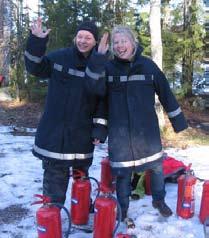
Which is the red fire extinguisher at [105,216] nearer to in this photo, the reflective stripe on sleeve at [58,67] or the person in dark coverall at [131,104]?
the person in dark coverall at [131,104]

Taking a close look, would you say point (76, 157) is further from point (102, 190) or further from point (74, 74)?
point (74, 74)

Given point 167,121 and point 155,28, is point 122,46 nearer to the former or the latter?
point 155,28

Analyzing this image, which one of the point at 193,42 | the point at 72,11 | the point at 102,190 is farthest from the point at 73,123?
the point at 193,42

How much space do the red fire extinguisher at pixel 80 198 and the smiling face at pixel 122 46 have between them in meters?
1.18

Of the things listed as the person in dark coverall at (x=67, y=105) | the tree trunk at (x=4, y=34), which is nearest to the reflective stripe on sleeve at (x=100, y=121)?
the person in dark coverall at (x=67, y=105)

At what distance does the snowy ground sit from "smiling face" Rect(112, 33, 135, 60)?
5.39 ft

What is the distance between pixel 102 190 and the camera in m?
3.85

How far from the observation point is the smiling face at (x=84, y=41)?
388 cm

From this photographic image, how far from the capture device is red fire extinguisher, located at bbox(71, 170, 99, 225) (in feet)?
14.0

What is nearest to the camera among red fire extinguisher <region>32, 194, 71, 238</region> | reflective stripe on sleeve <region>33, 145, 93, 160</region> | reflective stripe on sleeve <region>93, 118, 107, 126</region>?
red fire extinguisher <region>32, 194, 71, 238</region>

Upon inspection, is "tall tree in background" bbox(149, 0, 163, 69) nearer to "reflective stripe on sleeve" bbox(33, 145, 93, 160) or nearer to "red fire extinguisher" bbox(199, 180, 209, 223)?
"red fire extinguisher" bbox(199, 180, 209, 223)

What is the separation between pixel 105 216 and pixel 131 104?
1041 millimetres

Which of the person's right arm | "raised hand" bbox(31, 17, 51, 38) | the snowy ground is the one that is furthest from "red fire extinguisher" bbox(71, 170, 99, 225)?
"raised hand" bbox(31, 17, 51, 38)

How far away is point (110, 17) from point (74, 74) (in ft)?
29.7
